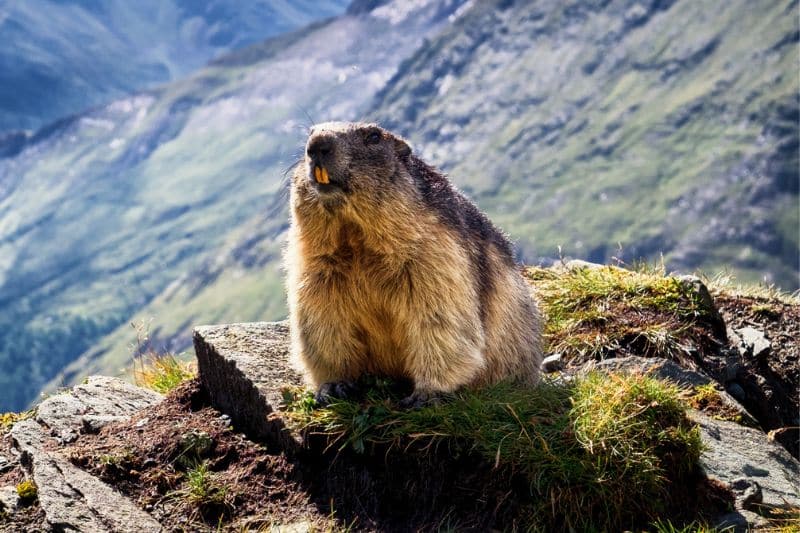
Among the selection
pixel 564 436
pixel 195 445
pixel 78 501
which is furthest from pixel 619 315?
pixel 78 501

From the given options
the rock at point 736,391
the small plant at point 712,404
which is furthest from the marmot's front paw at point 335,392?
the rock at point 736,391

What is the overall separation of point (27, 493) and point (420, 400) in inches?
147

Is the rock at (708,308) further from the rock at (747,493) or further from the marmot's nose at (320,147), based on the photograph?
the marmot's nose at (320,147)

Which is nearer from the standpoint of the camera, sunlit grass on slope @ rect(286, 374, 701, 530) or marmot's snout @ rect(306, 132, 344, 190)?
sunlit grass on slope @ rect(286, 374, 701, 530)

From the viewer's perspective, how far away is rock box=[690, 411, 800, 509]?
8656 millimetres

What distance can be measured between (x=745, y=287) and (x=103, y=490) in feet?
37.4

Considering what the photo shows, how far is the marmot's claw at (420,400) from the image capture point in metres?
8.27

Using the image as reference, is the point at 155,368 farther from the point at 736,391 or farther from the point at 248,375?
the point at 736,391

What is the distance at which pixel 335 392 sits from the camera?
8633 millimetres

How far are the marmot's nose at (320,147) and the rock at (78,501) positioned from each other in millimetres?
3647

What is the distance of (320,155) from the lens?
7.88 metres

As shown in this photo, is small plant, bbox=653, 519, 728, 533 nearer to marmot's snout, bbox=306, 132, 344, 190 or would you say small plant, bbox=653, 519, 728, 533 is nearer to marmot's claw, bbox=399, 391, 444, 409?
marmot's claw, bbox=399, 391, 444, 409

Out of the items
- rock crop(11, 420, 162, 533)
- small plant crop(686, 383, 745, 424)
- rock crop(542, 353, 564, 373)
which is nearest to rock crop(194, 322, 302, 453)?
rock crop(11, 420, 162, 533)

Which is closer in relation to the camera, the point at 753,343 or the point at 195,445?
the point at 195,445
